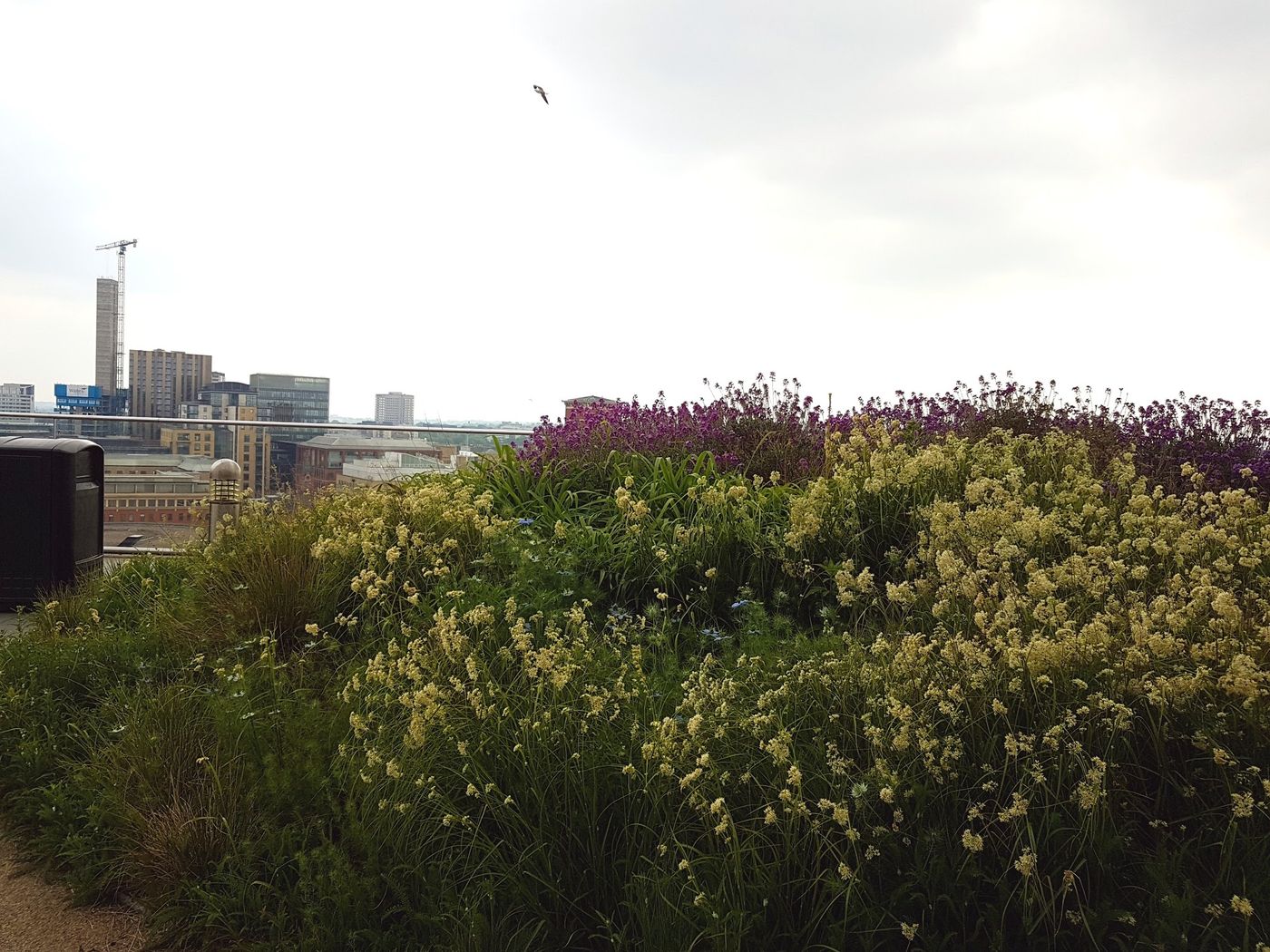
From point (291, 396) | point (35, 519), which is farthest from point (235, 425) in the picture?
point (291, 396)

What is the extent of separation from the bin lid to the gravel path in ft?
13.1

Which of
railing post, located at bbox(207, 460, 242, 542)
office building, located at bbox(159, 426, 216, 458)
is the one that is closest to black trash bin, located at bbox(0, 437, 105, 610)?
railing post, located at bbox(207, 460, 242, 542)

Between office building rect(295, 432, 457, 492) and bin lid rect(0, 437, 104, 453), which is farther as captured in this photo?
office building rect(295, 432, 457, 492)

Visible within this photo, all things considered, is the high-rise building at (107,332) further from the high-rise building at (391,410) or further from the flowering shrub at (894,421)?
the flowering shrub at (894,421)

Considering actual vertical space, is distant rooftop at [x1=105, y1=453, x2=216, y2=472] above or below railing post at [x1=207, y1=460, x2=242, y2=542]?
above

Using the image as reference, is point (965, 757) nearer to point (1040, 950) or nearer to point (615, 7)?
point (1040, 950)

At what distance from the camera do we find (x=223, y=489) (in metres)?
7.84

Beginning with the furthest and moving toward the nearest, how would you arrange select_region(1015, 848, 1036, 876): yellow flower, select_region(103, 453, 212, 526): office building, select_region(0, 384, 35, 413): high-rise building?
select_region(0, 384, 35, 413): high-rise building
select_region(103, 453, 212, 526): office building
select_region(1015, 848, 1036, 876): yellow flower

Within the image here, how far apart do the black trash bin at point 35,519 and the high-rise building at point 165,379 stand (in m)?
24.8

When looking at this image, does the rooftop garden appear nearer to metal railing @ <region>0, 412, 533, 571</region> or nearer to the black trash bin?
the black trash bin

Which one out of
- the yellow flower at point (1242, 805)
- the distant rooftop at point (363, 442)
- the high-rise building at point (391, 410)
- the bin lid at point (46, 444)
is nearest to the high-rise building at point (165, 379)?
A: the high-rise building at point (391, 410)

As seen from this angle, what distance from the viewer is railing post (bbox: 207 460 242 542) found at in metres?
7.48

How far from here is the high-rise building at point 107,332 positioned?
62.1m

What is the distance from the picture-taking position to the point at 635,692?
8.17ft
